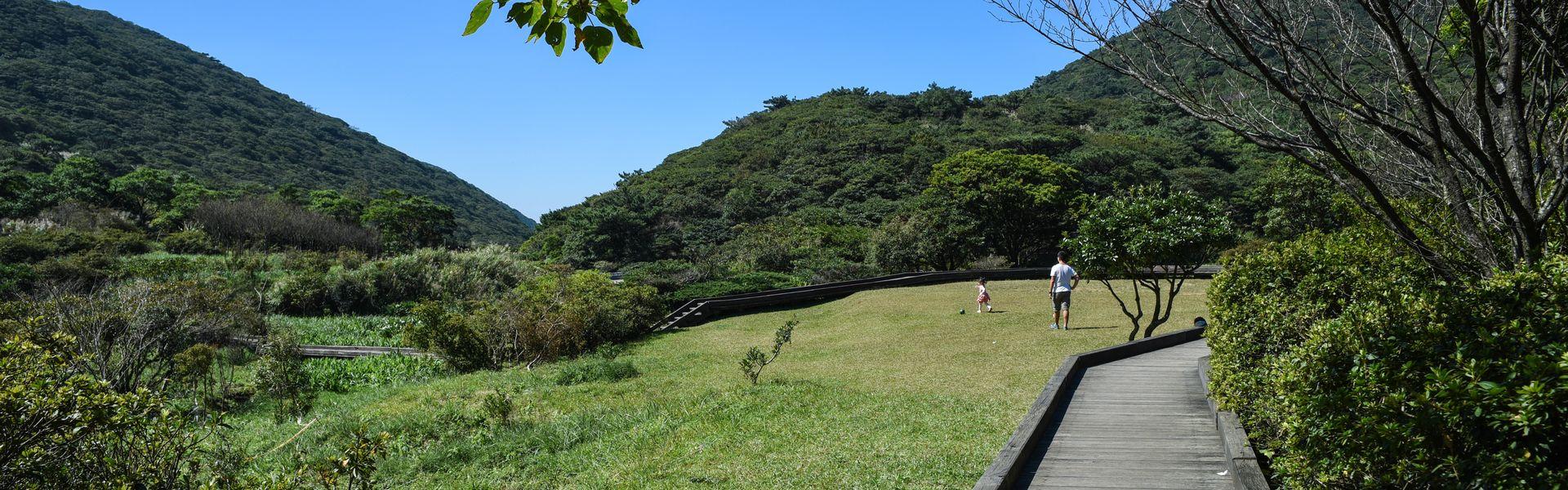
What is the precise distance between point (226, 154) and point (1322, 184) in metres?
101

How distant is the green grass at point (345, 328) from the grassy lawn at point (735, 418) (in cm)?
706

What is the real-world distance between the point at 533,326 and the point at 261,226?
30.7 metres

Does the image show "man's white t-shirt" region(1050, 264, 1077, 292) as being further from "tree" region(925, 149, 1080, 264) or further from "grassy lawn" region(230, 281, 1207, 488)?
"tree" region(925, 149, 1080, 264)

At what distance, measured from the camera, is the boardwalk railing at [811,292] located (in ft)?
71.8

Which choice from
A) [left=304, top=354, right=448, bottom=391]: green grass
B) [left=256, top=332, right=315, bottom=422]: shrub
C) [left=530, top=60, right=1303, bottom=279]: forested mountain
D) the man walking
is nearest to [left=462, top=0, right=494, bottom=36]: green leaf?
[left=256, top=332, right=315, bottom=422]: shrub

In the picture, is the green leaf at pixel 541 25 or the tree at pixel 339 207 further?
the tree at pixel 339 207

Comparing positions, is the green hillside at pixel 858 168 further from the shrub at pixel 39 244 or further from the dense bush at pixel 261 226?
Answer: the shrub at pixel 39 244

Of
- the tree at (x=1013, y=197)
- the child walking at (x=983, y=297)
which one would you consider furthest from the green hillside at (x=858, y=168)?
the child walking at (x=983, y=297)

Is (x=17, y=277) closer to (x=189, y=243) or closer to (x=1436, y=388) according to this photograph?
(x=189, y=243)

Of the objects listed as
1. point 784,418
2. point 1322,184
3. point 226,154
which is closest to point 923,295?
point 784,418

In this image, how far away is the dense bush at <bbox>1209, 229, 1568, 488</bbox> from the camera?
2.36 m

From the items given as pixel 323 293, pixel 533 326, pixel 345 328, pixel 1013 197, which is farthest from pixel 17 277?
pixel 1013 197

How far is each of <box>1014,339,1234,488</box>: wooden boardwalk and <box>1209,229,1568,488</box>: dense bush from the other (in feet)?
2.68

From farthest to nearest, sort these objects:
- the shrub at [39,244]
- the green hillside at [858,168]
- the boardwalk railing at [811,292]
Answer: the green hillside at [858,168], the shrub at [39,244], the boardwalk railing at [811,292]
